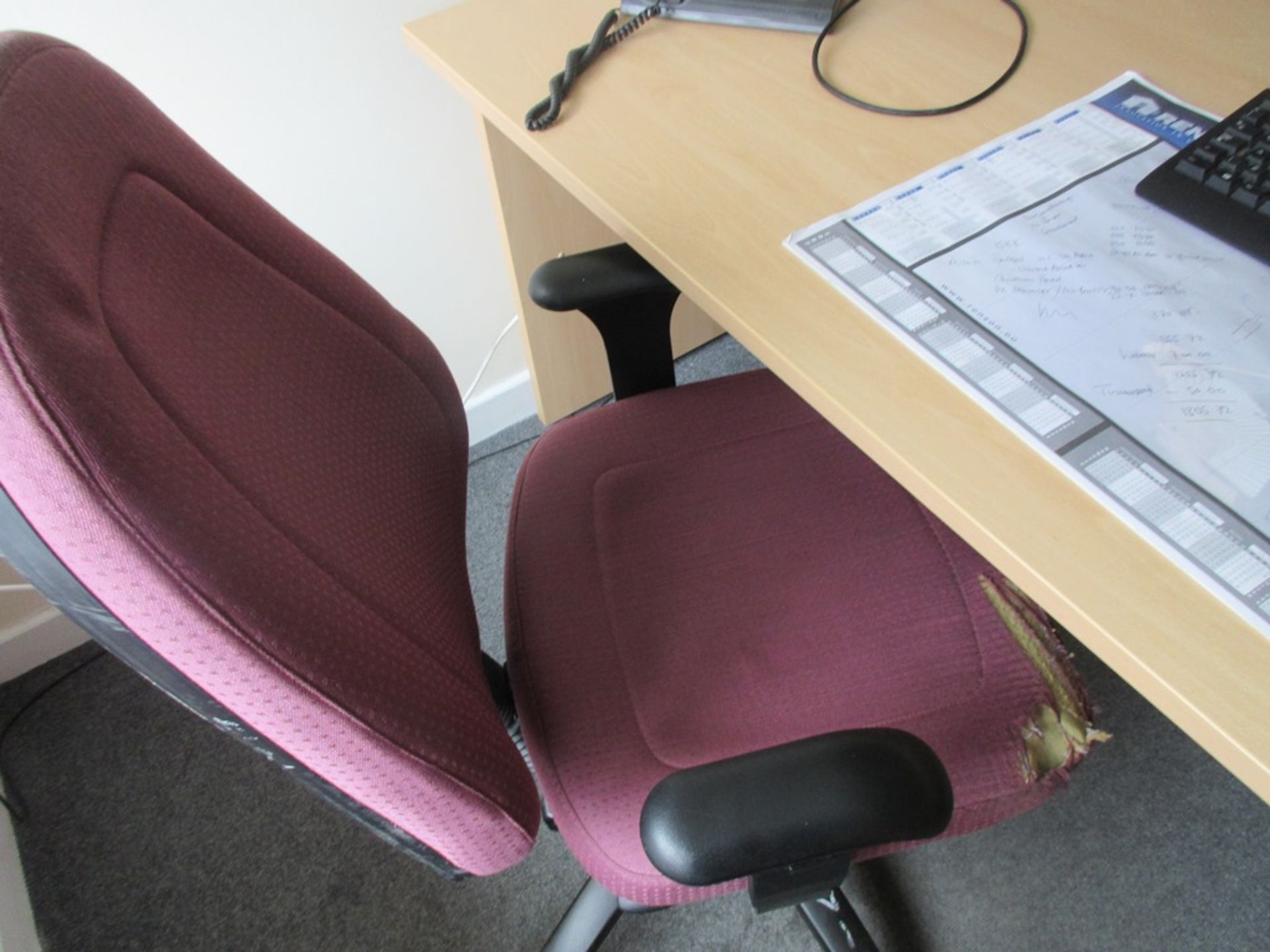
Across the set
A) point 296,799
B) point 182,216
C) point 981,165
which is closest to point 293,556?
point 182,216

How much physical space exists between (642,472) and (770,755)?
0.37 m

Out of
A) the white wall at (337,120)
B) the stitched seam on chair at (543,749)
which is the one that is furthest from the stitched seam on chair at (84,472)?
the white wall at (337,120)

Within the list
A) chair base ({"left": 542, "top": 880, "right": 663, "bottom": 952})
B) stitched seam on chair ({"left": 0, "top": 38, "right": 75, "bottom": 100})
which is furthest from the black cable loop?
chair base ({"left": 542, "top": 880, "right": 663, "bottom": 952})

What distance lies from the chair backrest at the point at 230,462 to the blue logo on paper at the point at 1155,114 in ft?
2.17

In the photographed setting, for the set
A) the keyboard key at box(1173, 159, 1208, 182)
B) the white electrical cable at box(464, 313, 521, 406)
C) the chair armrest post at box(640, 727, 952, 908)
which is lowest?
the white electrical cable at box(464, 313, 521, 406)

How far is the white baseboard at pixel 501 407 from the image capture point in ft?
4.96

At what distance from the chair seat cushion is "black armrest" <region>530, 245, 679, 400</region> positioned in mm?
74

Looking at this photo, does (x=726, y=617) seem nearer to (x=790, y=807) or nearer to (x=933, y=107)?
(x=790, y=807)

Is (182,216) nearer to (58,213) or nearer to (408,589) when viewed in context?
(58,213)

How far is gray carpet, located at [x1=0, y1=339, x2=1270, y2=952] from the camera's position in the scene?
103 cm

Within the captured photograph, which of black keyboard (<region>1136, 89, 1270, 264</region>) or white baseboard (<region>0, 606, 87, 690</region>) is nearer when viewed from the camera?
black keyboard (<region>1136, 89, 1270, 264</region>)

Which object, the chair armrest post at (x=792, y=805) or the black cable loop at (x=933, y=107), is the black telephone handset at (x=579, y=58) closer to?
the black cable loop at (x=933, y=107)

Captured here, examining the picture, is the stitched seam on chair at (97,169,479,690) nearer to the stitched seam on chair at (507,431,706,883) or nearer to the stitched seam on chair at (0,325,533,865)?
the stitched seam on chair at (0,325,533,865)

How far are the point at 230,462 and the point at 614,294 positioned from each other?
1.37 feet
